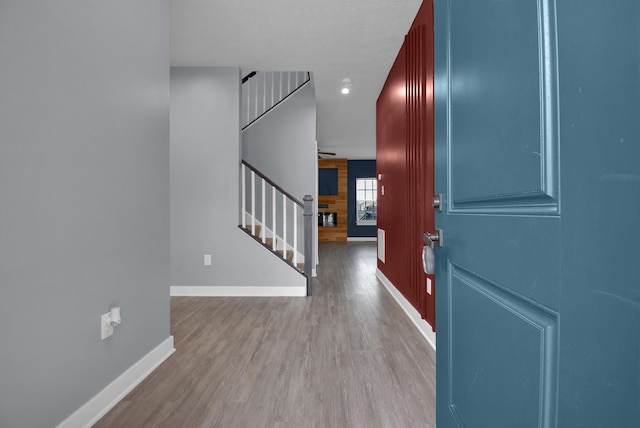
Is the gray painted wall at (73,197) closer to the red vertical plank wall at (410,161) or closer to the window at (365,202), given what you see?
the red vertical plank wall at (410,161)

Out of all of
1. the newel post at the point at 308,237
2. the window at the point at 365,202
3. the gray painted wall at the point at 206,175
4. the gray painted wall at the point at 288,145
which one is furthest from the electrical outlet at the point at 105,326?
the window at the point at 365,202

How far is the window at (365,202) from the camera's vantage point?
456 inches

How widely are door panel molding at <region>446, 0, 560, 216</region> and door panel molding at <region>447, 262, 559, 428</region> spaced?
0.61 feet

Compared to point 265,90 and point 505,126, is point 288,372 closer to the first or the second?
point 505,126

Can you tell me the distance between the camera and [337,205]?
442 inches

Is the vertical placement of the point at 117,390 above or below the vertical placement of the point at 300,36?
below

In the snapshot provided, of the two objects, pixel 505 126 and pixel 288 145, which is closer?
pixel 505 126

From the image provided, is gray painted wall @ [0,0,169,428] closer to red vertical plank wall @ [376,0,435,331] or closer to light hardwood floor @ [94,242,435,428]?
light hardwood floor @ [94,242,435,428]

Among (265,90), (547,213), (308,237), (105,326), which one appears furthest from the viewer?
(265,90)

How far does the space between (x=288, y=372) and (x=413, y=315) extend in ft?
4.69

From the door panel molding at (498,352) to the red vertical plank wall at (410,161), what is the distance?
159 centimetres

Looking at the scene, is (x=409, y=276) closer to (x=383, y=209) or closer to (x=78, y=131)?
(x=383, y=209)

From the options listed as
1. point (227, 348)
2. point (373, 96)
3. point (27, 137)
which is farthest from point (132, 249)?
point (373, 96)

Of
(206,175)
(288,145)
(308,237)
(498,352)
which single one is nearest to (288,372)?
(498,352)
